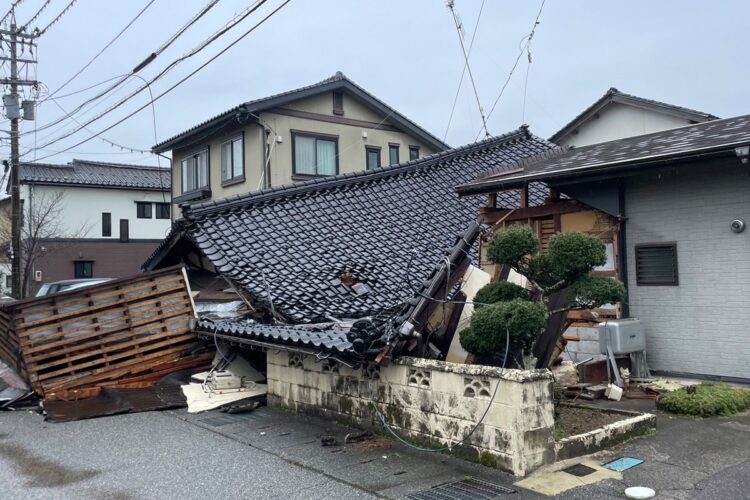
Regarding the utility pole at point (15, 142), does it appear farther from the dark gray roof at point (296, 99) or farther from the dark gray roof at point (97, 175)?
the dark gray roof at point (97, 175)

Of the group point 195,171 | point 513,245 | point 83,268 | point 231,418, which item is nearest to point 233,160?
point 195,171

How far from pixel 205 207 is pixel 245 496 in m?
8.02

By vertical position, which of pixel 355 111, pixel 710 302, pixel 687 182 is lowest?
pixel 710 302

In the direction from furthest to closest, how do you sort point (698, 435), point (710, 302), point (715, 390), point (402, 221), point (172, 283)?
point (402, 221), point (172, 283), point (710, 302), point (715, 390), point (698, 435)

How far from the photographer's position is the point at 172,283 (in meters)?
11.2

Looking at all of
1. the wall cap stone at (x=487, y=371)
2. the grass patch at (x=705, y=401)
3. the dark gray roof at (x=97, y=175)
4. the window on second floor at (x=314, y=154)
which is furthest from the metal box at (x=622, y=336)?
the dark gray roof at (x=97, y=175)

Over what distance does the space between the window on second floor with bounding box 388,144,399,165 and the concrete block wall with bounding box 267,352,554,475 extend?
15.7 metres

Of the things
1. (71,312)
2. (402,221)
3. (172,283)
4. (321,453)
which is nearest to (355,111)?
(402,221)

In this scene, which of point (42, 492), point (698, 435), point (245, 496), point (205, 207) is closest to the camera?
point (245, 496)

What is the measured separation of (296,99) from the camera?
65.2ft

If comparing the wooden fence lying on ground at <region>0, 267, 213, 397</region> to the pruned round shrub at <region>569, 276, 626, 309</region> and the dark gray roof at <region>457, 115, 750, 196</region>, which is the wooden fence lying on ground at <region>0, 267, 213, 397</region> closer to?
the dark gray roof at <region>457, 115, 750, 196</region>

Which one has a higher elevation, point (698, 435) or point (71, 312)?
point (71, 312)

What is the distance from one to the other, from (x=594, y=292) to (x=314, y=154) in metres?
15.4

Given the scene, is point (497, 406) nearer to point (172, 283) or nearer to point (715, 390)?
point (715, 390)
